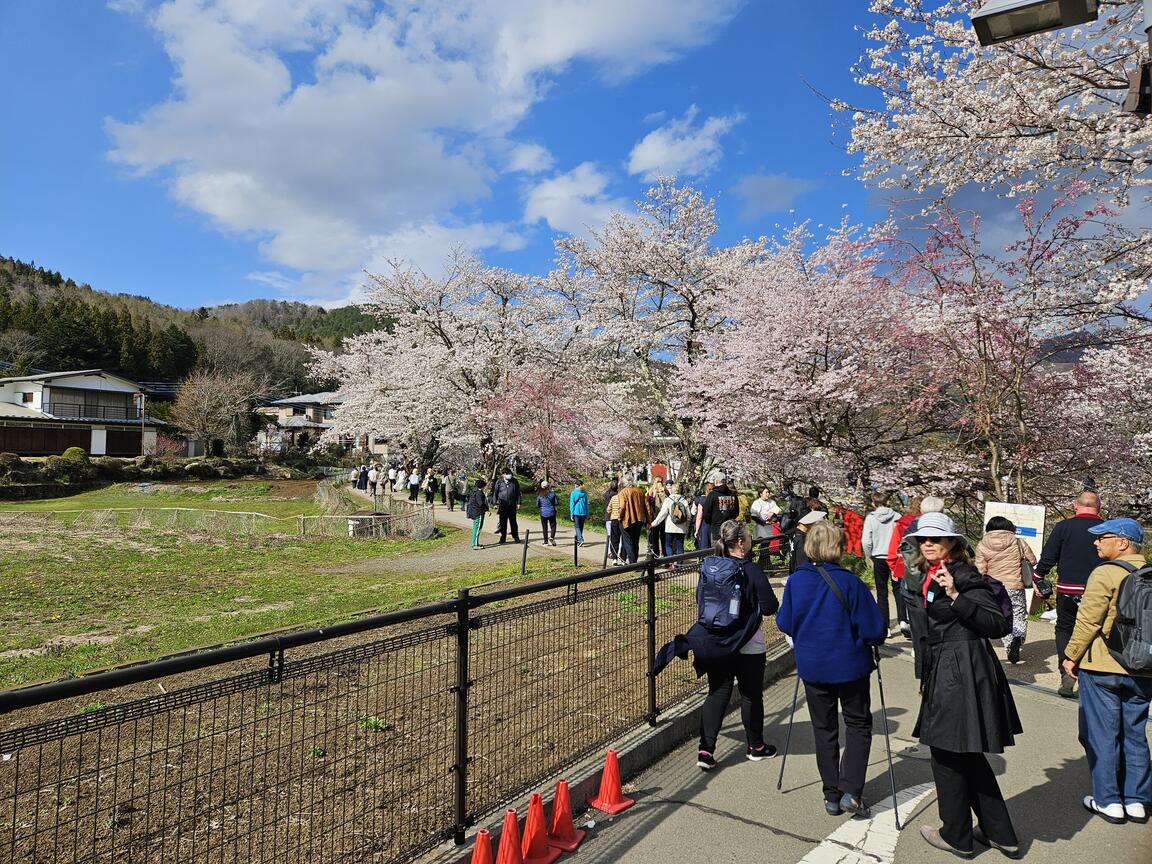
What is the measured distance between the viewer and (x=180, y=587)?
41.1 feet

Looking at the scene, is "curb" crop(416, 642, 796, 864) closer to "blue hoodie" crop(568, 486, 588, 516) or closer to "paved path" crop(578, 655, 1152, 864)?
"paved path" crop(578, 655, 1152, 864)

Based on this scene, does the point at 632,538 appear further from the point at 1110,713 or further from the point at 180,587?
the point at 180,587

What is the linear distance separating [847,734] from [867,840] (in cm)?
53

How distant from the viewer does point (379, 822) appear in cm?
360

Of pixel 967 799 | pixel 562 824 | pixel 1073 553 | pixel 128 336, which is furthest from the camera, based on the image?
pixel 128 336

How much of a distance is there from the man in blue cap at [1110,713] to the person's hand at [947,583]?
131cm

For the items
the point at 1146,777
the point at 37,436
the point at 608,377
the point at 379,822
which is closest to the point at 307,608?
the point at 379,822

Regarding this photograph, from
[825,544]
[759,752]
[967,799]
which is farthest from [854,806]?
[825,544]

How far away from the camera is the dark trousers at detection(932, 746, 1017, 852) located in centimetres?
338

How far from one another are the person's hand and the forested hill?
168 feet

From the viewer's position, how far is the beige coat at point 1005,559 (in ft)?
20.5

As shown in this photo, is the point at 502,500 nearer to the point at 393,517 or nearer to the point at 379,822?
the point at 393,517

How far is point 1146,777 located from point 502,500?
12.6 meters

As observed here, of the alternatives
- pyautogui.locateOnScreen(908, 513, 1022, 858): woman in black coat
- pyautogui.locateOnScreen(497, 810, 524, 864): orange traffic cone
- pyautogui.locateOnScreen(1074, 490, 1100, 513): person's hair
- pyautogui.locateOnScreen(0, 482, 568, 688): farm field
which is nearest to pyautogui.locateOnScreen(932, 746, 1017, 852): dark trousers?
pyautogui.locateOnScreen(908, 513, 1022, 858): woman in black coat
